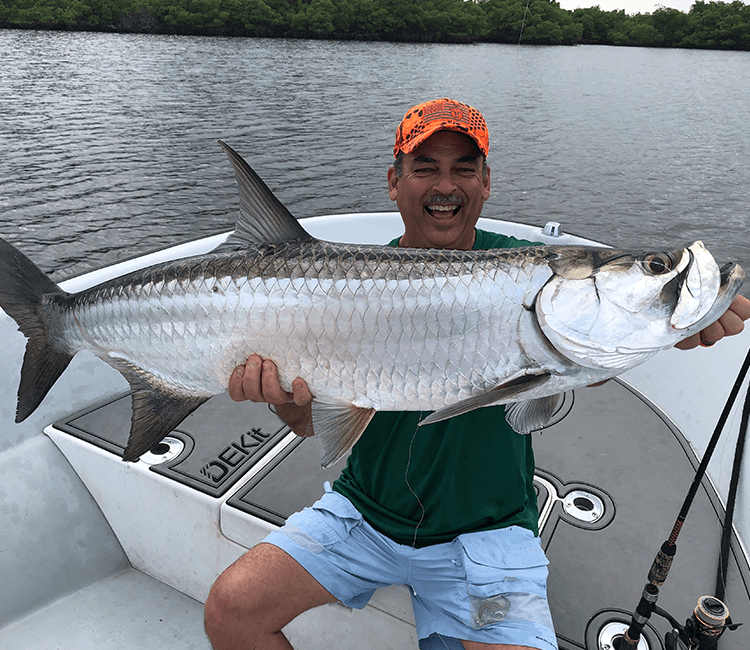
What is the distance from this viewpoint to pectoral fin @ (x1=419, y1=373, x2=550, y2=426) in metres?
1.66

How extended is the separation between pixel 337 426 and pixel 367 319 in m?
0.38

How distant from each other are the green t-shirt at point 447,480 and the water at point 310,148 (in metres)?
4.74

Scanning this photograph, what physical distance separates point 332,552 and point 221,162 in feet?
53.6

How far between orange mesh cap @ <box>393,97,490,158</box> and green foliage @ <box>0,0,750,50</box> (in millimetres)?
56286

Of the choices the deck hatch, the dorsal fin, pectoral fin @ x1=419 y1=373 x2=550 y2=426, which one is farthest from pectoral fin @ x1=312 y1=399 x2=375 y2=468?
the deck hatch

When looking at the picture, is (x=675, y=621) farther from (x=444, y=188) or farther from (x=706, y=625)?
(x=444, y=188)

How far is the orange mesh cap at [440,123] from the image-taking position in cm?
234

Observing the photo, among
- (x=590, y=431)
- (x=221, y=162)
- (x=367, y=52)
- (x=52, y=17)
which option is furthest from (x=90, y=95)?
(x=52, y=17)

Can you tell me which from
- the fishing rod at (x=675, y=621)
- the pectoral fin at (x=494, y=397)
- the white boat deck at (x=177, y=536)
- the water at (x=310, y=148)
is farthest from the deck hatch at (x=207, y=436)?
the water at (x=310, y=148)

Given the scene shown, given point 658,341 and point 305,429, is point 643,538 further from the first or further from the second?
point 305,429

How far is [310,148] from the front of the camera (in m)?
18.3

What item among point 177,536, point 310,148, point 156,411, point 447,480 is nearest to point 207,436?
point 177,536

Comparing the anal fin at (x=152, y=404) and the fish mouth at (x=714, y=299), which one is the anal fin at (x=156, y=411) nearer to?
the anal fin at (x=152, y=404)

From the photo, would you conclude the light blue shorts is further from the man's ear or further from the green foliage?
the green foliage
